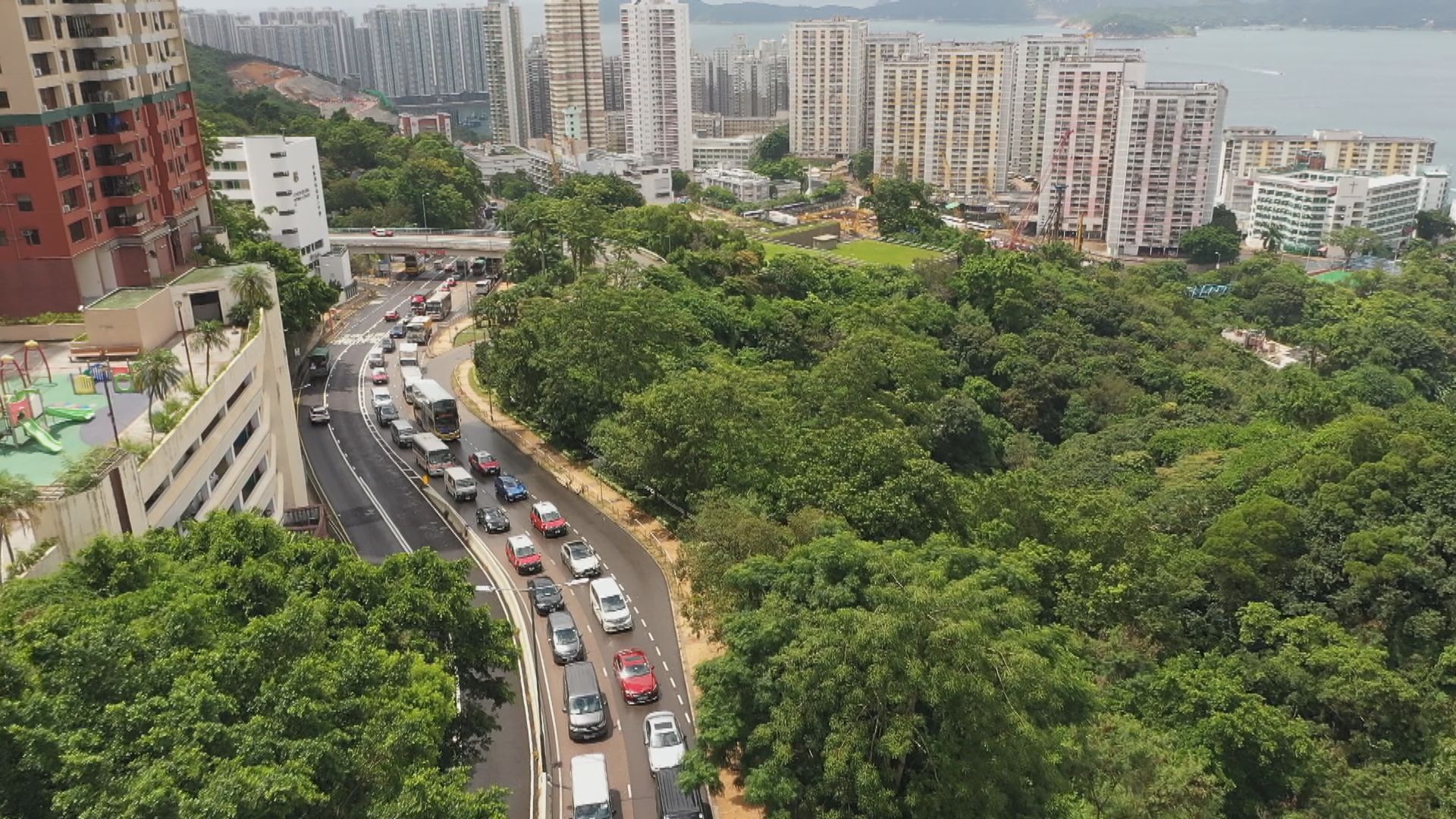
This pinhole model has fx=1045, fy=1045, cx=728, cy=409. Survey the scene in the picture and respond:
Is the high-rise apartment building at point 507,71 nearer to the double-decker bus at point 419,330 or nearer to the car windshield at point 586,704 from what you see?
the double-decker bus at point 419,330

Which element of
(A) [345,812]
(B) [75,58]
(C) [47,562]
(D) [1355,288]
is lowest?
(D) [1355,288]

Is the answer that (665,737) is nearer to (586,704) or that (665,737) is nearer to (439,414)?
(586,704)

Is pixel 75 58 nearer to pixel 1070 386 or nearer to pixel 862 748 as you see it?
pixel 862 748

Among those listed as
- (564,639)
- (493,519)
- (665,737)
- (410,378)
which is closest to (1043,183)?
(410,378)

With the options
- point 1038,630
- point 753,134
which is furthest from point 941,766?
point 753,134

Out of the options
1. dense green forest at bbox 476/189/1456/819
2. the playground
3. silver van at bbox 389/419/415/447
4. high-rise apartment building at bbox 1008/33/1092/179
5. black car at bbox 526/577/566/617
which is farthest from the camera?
high-rise apartment building at bbox 1008/33/1092/179

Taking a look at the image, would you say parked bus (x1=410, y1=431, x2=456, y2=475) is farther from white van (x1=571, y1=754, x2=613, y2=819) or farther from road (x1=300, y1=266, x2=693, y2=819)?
white van (x1=571, y1=754, x2=613, y2=819)

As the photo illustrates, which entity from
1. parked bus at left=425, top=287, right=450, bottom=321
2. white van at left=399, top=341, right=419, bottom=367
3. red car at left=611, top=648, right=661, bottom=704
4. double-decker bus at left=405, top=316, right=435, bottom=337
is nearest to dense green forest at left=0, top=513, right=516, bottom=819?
red car at left=611, top=648, right=661, bottom=704
